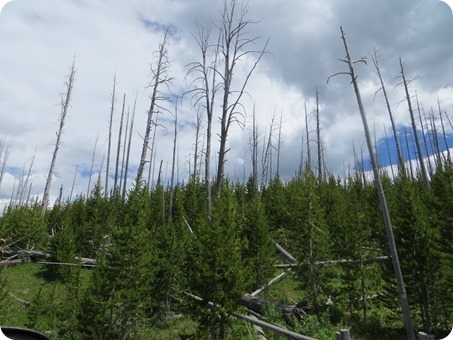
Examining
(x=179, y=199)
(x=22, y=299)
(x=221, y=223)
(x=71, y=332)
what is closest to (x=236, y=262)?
(x=221, y=223)

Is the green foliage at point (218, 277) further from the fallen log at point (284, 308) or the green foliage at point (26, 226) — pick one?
the green foliage at point (26, 226)

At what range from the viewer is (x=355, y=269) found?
14234 millimetres

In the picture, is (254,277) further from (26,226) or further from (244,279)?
(26,226)

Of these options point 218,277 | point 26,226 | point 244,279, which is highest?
point 26,226

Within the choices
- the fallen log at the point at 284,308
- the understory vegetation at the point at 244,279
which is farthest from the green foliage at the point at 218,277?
the fallen log at the point at 284,308

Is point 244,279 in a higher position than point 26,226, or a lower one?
lower

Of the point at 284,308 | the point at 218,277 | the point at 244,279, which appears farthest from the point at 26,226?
the point at 284,308

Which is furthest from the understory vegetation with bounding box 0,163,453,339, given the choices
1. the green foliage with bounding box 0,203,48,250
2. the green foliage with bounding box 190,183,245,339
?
the green foliage with bounding box 0,203,48,250

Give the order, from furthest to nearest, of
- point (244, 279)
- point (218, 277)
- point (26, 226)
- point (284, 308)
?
point (26, 226), point (244, 279), point (284, 308), point (218, 277)

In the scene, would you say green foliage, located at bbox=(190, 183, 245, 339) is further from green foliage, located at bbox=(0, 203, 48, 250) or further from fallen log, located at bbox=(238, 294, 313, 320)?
green foliage, located at bbox=(0, 203, 48, 250)

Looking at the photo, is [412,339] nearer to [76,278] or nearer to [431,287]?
[431,287]

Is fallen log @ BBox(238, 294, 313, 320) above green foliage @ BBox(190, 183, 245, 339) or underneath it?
underneath

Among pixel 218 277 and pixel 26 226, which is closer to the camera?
pixel 218 277

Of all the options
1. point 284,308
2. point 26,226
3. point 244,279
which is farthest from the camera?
point 26,226
